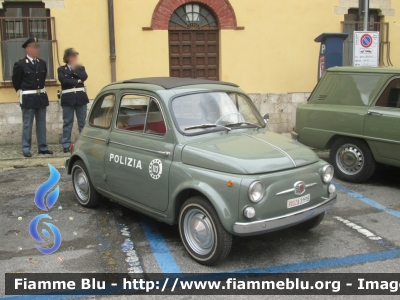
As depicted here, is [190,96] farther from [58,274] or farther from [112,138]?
[58,274]

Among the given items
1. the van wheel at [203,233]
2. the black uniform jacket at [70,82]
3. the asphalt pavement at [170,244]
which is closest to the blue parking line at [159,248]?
the asphalt pavement at [170,244]

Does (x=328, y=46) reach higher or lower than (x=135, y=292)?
higher

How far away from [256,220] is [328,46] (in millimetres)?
7449

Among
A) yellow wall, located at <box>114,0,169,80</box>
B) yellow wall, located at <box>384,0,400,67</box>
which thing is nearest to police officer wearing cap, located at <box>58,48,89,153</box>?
yellow wall, located at <box>114,0,169,80</box>

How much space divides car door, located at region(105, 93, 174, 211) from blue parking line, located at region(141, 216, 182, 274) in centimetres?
39

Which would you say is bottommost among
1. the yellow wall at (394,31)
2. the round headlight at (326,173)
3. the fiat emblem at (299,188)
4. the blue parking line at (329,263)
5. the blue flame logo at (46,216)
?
the blue parking line at (329,263)

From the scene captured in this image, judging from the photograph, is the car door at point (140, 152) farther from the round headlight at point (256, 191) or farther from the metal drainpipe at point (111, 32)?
the metal drainpipe at point (111, 32)

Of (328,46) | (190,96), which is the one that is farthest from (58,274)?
(328,46)

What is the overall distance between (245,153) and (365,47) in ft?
23.3

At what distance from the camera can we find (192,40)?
11.7 metres

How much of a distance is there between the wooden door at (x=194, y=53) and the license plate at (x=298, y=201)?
760 cm

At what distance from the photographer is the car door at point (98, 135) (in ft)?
19.1

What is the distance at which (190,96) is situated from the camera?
524cm

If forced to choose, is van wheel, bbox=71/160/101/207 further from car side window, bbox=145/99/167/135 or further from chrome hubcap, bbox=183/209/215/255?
chrome hubcap, bbox=183/209/215/255
